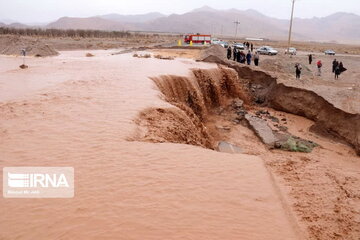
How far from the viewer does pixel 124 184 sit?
17.9 feet

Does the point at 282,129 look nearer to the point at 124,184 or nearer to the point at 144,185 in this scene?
the point at 144,185

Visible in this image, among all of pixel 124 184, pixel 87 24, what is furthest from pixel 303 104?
pixel 87 24

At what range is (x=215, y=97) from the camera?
54.0 feet

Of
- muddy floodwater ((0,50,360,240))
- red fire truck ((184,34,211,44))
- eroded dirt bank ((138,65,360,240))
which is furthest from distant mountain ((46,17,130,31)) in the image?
muddy floodwater ((0,50,360,240))

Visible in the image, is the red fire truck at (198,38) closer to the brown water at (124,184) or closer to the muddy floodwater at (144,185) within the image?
the muddy floodwater at (144,185)

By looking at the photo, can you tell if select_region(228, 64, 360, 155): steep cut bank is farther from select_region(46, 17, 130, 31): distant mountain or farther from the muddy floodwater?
select_region(46, 17, 130, 31): distant mountain

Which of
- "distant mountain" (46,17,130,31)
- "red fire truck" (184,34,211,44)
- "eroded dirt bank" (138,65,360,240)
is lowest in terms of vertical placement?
"eroded dirt bank" (138,65,360,240)

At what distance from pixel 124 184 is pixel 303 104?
12.0m

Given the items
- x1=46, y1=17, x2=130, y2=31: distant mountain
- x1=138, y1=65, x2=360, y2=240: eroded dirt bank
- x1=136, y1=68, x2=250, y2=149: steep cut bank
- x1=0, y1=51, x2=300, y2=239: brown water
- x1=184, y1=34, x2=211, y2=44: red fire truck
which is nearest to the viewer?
x1=0, y1=51, x2=300, y2=239: brown water

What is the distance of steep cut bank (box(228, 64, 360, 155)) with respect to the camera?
1202cm

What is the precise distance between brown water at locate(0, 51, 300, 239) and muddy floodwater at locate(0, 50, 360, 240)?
0.02 m

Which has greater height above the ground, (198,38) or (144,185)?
(198,38)

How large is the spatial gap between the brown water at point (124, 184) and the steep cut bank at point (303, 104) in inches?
259

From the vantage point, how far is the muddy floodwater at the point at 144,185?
4453 millimetres
